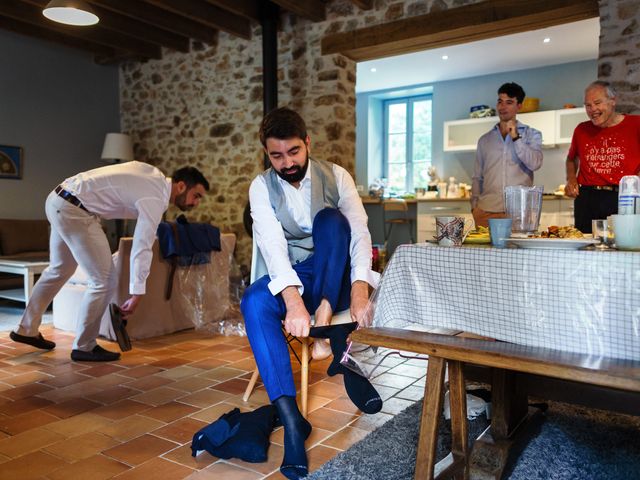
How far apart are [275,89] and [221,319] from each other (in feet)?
8.18

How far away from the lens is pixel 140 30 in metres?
5.73

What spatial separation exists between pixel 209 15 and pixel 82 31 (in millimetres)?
1611

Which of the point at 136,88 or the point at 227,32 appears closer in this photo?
the point at 227,32

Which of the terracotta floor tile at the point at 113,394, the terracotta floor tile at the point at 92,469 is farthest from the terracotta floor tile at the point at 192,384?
the terracotta floor tile at the point at 92,469

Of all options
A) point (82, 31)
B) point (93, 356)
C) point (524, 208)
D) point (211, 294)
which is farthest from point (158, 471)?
point (82, 31)

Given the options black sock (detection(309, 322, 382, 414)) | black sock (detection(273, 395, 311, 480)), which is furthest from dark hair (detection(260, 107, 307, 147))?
black sock (detection(273, 395, 311, 480))

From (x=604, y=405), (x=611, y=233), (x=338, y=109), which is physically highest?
(x=338, y=109)

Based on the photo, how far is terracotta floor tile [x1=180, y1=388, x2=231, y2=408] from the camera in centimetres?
227

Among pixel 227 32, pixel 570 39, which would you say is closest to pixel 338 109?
pixel 227 32

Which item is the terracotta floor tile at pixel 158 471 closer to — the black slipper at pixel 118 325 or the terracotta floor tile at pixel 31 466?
the terracotta floor tile at pixel 31 466

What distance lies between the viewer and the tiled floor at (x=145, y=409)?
1693 mm

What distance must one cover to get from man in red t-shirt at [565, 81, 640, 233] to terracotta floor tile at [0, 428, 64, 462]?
271cm

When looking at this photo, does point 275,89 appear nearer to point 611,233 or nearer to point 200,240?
point 200,240

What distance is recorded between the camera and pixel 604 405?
5.24 ft
